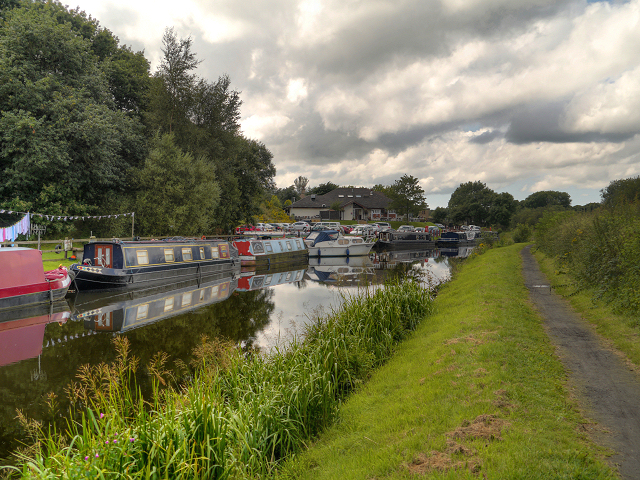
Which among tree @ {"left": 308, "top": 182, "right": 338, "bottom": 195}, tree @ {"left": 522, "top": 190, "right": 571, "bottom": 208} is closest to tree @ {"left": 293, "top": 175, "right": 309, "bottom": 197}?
tree @ {"left": 308, "top": 182, "right": 338, "bottom": 195}

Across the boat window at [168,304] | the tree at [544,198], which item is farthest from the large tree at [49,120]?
the tree at [544,198]

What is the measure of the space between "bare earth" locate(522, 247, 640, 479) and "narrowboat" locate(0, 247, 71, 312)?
1631 cm

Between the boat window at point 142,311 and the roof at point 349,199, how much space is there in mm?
62897

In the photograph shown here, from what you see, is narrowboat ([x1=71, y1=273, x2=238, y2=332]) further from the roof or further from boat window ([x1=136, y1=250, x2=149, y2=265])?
the roof

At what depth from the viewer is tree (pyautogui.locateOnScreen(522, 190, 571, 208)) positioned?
115 meters

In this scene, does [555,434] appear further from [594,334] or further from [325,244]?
[325,244]

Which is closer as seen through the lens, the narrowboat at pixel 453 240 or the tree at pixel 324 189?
the narrowboat at pixel 453 240

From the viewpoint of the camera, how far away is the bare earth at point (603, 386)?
3912 millimetres

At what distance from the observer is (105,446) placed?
11.5ft

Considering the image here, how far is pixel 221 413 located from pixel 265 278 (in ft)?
62.8

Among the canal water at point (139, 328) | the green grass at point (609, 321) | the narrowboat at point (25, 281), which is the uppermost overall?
the narrowboat at point (25, 281)

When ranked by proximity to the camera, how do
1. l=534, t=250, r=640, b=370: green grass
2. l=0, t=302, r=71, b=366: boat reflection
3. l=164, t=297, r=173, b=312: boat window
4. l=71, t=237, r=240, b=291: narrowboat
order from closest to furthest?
l=534, t=250, r=640, b=370: green grass → l=0, t=302, r=71, b=366: boat reflection → l=164, t=297, r=173, b=312: boat window → l=71, t=237, r=240, b=291: narrowboat

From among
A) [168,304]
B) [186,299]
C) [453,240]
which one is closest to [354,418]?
[168,304]

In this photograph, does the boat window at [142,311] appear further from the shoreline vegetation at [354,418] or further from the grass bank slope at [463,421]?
the grass bank slope at [463,421]
